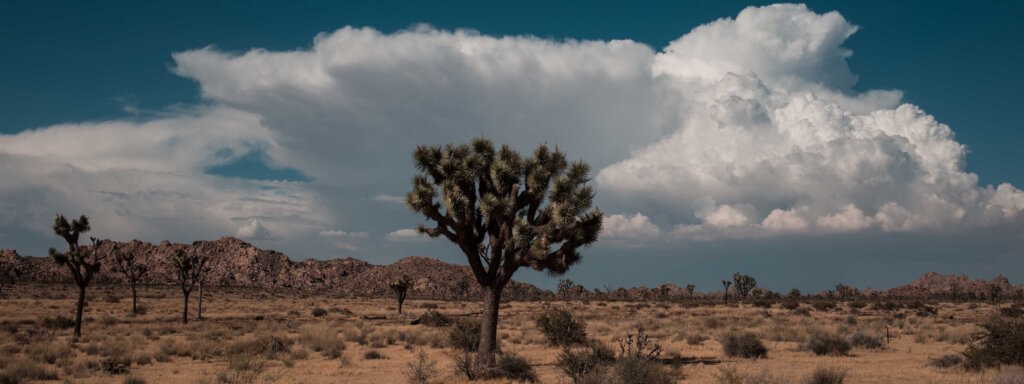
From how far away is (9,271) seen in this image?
302ft

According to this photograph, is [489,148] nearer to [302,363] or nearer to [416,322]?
[302,363]

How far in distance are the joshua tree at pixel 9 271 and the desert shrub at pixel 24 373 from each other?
64.7m

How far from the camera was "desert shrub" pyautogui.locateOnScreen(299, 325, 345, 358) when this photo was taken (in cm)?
2276

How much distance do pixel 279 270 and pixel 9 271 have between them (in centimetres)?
4953

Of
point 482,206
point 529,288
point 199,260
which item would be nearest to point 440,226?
point 482,206

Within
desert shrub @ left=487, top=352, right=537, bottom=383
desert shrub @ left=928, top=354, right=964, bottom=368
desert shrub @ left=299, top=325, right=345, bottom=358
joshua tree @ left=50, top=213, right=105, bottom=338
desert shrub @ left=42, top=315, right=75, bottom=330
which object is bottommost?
desert shrub @ left=42, top=315, right=75, bottom=330

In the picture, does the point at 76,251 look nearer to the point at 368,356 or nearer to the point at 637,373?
the point at 368,356

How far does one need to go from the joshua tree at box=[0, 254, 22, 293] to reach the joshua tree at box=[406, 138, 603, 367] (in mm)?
73314

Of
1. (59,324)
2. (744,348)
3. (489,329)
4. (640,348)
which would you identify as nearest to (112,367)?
(489,329)

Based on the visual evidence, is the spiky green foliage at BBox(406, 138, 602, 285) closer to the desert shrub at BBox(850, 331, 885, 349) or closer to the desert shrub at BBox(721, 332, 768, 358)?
the desert shrub at BBox(721, 332, 768, 358)

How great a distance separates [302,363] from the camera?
2045 cm

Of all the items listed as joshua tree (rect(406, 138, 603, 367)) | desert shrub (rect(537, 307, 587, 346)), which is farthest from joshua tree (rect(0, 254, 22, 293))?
joshua tree (rect(406, 138, 603, 367))

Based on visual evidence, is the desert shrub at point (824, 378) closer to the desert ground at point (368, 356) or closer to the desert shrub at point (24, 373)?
the desert ground at point (368, 356)

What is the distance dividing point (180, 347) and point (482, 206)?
14.8 m
